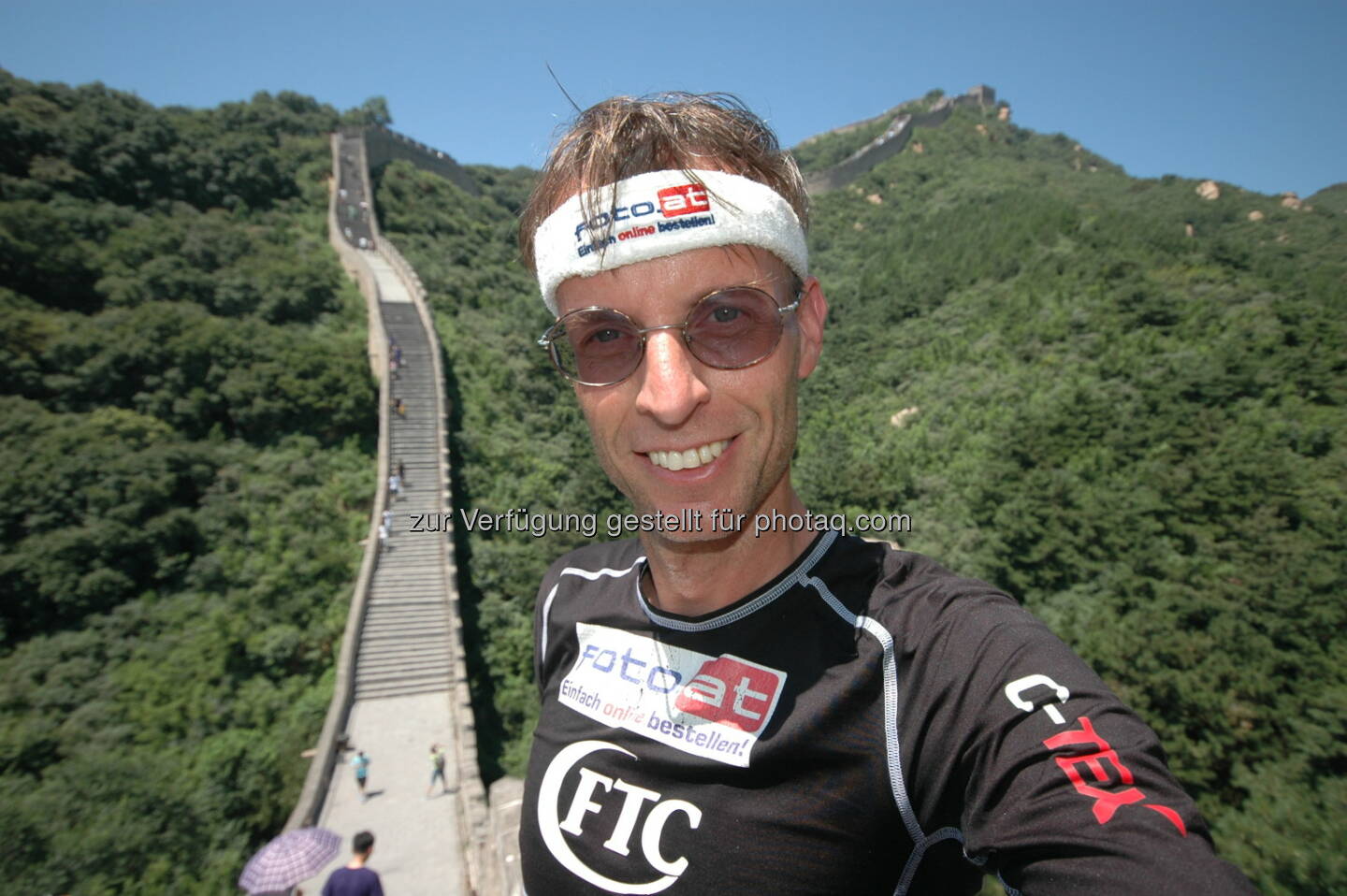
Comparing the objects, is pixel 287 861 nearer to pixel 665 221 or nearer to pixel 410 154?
pixel 665 221

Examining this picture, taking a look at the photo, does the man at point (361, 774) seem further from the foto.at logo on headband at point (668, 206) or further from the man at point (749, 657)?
the foto.at logo on headband at point (668, 206)

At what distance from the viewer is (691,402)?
169 centimetres

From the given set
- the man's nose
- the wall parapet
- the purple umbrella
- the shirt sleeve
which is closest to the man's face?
the man's nose

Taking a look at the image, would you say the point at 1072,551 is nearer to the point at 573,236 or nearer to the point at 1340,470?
the point at 1340,470

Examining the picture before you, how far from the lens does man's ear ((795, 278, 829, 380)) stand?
2.06m

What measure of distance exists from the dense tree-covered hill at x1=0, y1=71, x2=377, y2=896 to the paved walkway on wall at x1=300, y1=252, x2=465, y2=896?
1.28 m

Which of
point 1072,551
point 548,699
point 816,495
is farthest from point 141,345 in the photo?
point 1072,551

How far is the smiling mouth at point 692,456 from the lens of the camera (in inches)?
69.1

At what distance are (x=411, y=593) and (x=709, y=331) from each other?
683 inches

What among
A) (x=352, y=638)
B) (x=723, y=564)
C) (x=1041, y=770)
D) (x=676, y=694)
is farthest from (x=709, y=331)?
(x=352, y=638)

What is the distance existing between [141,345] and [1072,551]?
30.9 m

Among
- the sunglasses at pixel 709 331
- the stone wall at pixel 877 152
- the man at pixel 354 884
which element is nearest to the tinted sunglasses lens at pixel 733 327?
the sunglasses at pixel 709 331

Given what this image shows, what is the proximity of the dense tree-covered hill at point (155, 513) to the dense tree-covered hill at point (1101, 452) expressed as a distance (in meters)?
4.86

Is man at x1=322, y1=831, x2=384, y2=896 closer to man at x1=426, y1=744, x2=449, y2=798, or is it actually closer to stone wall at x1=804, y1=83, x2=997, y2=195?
man at x1=426, y1=744, x2=449, y2=798
